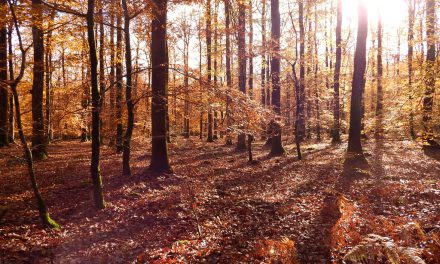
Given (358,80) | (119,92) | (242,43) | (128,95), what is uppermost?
(242,43)

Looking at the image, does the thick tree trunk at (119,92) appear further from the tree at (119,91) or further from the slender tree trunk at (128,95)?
the slender tree trunk at (128,95)

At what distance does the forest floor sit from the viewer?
5395mm

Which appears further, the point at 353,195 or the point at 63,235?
the point at 353,195

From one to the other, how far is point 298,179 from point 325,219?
162 inches

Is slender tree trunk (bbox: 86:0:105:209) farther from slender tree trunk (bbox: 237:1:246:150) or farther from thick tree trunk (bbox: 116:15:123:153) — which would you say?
slender tree trunk (bbox: 237:1:246:150)

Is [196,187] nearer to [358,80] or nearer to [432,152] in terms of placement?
[358,80]

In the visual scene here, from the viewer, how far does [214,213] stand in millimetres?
7523

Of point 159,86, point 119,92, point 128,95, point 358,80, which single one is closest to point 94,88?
point 159,86

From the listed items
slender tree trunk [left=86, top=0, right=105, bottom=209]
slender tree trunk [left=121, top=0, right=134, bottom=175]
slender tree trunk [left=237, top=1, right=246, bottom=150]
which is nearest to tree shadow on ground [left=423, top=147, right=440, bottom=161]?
slender tree trunk [left=237, top=1, right=246, bottom=150]

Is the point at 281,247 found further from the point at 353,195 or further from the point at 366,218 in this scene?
the point at 353,195

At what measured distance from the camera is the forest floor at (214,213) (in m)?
5.39

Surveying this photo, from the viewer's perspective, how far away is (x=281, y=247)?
5395 millimetres

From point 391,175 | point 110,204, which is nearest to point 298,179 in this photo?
point 391,175

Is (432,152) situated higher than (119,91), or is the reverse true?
(119,91)
